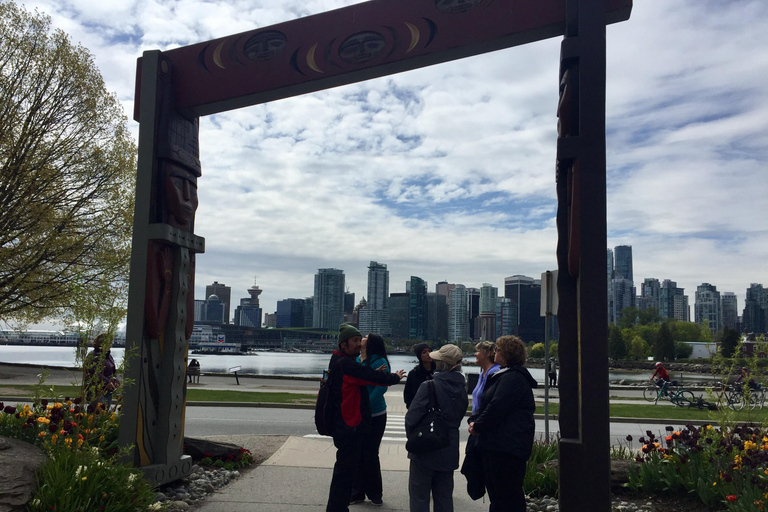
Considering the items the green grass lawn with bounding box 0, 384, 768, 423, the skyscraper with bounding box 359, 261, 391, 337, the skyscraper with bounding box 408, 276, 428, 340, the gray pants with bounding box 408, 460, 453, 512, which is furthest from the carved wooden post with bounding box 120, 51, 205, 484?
the skyscraper with bounding box 359, 261, 391, 337

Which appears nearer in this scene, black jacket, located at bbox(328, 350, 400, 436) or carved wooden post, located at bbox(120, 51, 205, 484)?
black jacket, located at bbox(328, 350, 400, 436)

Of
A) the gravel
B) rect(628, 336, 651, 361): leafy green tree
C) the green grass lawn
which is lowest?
rect(628, 336, 651, 361): leafy green tree

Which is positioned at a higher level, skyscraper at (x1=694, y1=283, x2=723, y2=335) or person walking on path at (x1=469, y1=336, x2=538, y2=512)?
skyscraper at (x1=694, y1=283, x2=723, y2=335)

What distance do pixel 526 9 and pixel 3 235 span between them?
17791 mm

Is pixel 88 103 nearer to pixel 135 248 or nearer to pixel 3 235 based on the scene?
pixel 3 235

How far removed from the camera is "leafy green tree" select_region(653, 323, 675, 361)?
110 m

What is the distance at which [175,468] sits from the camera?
6676 mm

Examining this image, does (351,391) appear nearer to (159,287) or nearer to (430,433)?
(430,433)

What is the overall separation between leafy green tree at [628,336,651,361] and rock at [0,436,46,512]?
116 meters

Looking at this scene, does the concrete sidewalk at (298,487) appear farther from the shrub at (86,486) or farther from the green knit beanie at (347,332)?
the green knit beanie at (347,332)

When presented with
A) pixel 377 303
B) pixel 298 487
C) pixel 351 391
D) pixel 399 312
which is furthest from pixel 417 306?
pixel 351 391

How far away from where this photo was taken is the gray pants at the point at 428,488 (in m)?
5.19

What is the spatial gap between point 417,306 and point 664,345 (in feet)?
147

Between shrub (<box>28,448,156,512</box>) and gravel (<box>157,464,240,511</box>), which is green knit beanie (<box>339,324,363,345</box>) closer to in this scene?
shrub (<box>28,448,156,512</box>)
